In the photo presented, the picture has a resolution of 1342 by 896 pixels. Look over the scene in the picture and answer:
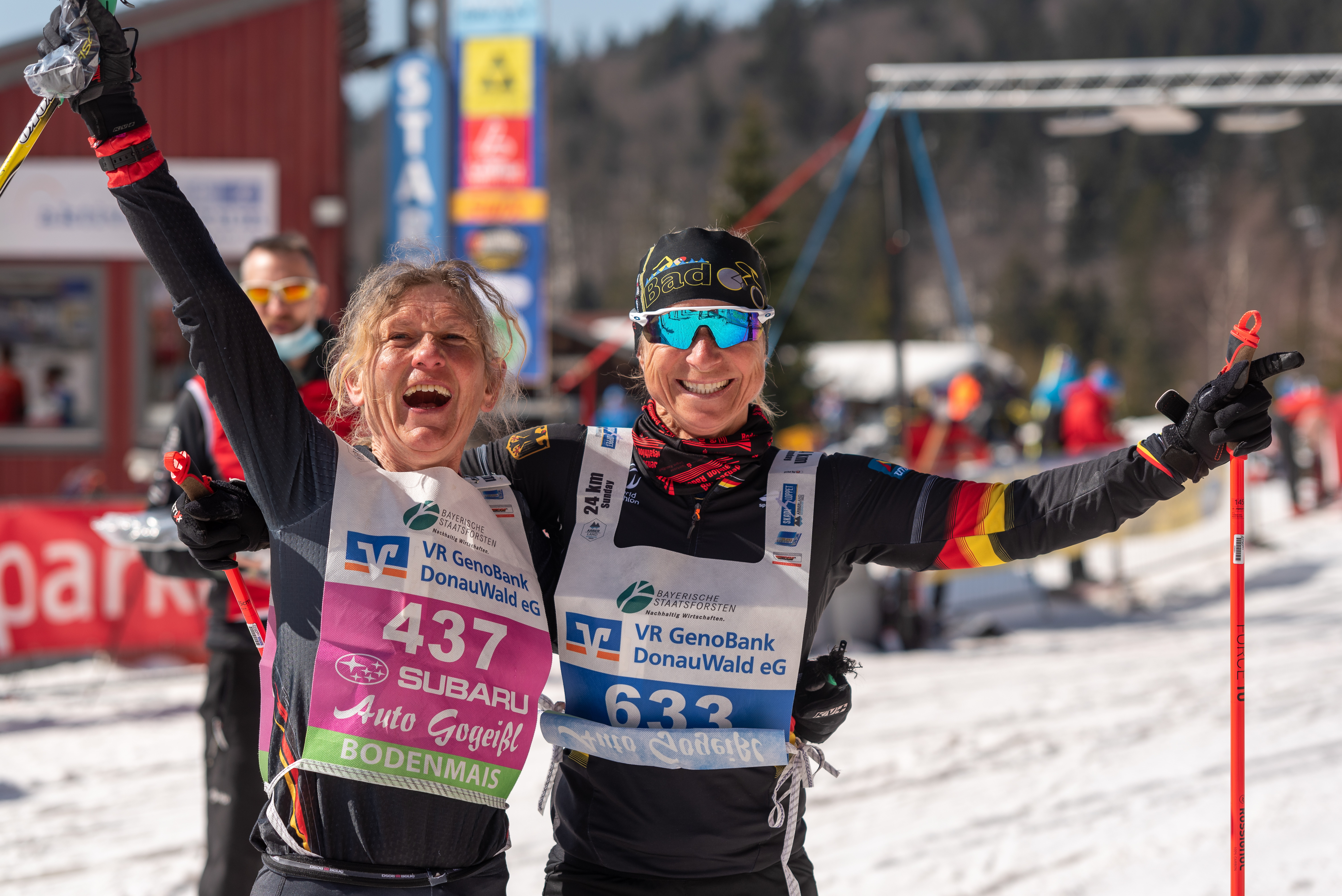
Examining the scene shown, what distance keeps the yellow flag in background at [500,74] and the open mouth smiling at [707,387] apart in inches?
382

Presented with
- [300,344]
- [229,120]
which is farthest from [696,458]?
[229,120]

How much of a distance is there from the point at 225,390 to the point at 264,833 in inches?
26.8

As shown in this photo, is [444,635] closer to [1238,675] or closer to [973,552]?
[973,552]

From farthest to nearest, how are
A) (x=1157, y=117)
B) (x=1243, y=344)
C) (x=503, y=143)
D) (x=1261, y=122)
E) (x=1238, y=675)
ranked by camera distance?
(x=1261, y=122) < (x=1157, y=117) < (x=503, y=143) < (x=1238, y=675) < (x=1243, y=344)

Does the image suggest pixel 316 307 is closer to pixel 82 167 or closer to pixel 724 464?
pixel 724 464

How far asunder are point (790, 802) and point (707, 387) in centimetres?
76

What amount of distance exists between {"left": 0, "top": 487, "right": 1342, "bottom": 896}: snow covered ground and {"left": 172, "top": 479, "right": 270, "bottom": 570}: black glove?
101 inches

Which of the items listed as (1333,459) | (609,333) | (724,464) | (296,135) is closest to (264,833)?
(724,464)

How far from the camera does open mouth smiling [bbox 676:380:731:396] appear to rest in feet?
6.81

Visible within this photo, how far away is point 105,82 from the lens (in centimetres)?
176

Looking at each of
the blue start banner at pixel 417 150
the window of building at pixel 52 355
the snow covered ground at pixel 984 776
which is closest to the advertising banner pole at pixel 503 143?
the blue start banner at pixel 417 150

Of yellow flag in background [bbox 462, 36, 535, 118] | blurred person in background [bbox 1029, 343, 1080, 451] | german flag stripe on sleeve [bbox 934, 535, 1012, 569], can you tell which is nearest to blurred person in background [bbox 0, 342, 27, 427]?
yellow flag in background [bbox 462, 36, 535, 118]

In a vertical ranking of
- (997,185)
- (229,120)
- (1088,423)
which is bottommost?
(1088,423)

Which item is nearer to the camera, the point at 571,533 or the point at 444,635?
the point at 444,635
